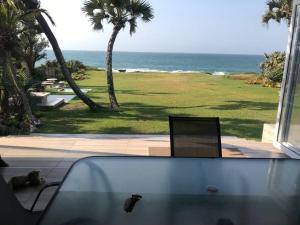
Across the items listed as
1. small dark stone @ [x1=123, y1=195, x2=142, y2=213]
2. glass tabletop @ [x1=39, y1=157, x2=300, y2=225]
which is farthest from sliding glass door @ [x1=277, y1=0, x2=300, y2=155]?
small dark stone @ [x1=123, y1=195, x2=142, y2=213]

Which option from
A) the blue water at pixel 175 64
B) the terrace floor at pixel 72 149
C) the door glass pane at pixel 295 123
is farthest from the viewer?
the blue water at pixel 175 64

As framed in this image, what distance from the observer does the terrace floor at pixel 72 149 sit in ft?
13.2

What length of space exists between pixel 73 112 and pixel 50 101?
1.27m

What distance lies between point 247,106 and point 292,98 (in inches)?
221

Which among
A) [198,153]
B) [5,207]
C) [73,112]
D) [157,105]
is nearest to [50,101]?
[73,112]

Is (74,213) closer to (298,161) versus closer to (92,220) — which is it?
(92,220)

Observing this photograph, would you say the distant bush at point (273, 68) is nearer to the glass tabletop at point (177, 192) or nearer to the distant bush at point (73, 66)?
the distant bush at point (73, 66)

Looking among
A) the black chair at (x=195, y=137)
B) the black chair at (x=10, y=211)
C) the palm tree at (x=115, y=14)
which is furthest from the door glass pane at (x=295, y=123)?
the palm tree at (x=115, y=14)

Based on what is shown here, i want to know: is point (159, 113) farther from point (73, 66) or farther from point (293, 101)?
point (73, 66)

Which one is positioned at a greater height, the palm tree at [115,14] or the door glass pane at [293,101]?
the palm tree at [115,14]

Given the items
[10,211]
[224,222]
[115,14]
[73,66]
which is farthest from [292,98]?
[73,66]

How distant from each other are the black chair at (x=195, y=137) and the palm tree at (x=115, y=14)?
7174 millimetres

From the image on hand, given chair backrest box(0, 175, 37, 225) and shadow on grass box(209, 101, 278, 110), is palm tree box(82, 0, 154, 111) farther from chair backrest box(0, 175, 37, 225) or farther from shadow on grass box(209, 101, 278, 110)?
chair backrest box(0, 175, 37, 225)

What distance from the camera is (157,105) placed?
11.0 meters
